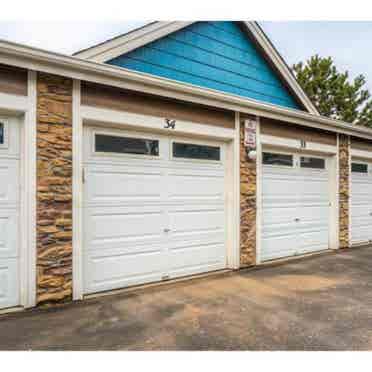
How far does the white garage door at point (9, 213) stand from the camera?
10.3ft

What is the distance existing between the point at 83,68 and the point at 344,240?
249 inches

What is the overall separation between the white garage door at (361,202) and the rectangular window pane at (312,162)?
46.2 inches

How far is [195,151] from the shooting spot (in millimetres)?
4543

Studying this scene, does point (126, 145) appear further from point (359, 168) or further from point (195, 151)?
point (359, 168)

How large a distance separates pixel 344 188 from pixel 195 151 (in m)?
4.01

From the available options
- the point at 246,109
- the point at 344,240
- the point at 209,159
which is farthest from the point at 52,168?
the point at 344,240

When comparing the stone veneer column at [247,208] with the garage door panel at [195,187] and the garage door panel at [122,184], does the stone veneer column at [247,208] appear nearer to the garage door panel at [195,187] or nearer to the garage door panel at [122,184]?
the garage door panel at [195,187]

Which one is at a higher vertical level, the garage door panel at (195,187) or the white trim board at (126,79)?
the white trim board at (126,79)

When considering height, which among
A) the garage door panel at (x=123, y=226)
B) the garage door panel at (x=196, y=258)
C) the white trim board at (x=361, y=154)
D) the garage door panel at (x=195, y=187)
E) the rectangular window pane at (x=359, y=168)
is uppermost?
the white trim board at (x=361, y=154)

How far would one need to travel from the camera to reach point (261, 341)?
2.43m

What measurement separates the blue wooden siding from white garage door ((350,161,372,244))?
250cm

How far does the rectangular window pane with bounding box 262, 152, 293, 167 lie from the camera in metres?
5.34

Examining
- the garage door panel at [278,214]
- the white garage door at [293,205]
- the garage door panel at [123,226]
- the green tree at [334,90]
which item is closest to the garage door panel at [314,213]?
the white garage door at [293,205]

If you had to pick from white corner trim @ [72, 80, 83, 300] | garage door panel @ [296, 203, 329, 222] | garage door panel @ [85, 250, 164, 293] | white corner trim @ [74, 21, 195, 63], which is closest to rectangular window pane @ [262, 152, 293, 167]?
garage door panel @ [296, 203, 329, 222]
